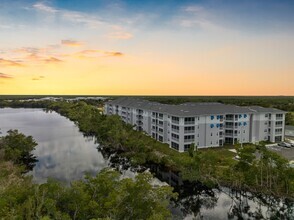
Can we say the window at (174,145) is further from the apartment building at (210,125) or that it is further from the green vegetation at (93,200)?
the green vegetation at (93,200)

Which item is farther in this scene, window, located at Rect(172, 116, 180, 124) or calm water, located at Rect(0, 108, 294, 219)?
window, located at Rect(172, 116, 180, 124)

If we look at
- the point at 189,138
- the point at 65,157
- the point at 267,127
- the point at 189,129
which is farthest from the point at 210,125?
the point at 65,157

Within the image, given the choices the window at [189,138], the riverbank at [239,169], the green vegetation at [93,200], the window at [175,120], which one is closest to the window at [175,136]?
the window at [189,138]

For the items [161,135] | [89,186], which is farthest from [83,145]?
[89,186]

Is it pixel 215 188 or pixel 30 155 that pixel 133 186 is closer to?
pixel 215 188

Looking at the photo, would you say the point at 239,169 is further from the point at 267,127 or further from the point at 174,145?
the point at 267,127

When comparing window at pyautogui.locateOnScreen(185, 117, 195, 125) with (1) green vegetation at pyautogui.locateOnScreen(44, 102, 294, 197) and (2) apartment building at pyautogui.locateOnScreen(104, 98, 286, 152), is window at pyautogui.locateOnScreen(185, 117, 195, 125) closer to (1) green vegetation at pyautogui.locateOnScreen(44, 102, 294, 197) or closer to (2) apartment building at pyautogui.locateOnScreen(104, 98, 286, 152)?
(2) apartment building at pyautogui.locateOnScreen(104, 98, 286, 152)

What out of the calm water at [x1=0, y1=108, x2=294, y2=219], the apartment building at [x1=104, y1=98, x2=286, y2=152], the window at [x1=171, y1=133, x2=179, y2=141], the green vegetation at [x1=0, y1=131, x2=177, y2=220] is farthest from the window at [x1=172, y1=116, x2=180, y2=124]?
the green vegetation at [x1=0, y1=131, x2=177, y2=220]
